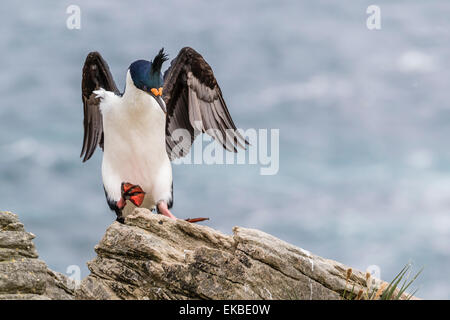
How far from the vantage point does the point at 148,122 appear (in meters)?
11.2

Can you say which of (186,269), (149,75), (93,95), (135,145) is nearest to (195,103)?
(135,145)

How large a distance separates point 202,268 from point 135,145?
3.48 meters

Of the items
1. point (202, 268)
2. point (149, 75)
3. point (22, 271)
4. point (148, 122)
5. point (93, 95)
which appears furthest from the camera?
point (93, 95)

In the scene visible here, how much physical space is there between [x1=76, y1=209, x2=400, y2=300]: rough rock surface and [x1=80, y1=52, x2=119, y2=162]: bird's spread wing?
4021 millimetres

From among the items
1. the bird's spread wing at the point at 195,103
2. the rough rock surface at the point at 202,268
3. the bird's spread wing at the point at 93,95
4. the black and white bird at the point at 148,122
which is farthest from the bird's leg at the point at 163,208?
the bird's spread wing at the point at 93,95

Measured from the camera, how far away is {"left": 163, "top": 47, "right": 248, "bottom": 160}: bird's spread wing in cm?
1220

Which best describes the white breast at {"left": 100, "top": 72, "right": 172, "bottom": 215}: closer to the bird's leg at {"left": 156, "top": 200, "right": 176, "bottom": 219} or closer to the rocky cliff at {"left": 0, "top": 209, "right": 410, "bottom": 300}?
the bird's leg at {"left": 156, "top": 200, "right": 176, "bottom": 219}

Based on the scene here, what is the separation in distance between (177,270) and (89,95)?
5.74 meters

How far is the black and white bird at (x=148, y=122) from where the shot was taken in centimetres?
1102

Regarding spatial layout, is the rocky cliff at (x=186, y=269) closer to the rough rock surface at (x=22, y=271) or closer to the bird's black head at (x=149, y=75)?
the rough rock surface at (x=22, y=271)

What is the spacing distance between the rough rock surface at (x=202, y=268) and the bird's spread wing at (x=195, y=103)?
3.11 m

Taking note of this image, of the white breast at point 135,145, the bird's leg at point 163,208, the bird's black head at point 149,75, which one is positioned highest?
the bird's black head at point 149,75

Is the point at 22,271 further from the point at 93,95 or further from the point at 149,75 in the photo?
the point at 93,95

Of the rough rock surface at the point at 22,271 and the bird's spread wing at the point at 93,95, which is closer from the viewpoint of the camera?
the rough rock surface at the point at 22,271
